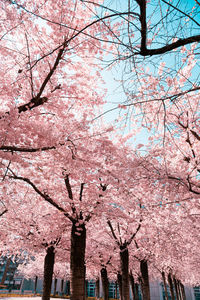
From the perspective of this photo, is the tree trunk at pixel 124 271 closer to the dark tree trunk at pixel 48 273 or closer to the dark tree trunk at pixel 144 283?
the dark tree trunk at pixel 144 283

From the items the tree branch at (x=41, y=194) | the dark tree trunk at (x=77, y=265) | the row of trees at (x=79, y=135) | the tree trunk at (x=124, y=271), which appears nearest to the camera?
the row of trees at (x=79, y=135)

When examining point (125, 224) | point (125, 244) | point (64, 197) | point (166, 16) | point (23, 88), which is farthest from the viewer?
point (125, 224)

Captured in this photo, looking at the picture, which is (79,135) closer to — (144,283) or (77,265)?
(77,265)

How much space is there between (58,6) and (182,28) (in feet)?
14.3

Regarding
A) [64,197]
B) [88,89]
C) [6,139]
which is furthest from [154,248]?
[6,139]

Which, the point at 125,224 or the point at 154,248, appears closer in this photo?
the point at 125,224

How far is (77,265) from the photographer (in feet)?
24.0

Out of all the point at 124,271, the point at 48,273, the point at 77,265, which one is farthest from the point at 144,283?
the point at 77,265

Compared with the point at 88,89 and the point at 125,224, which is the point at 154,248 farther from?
the point at 88,89

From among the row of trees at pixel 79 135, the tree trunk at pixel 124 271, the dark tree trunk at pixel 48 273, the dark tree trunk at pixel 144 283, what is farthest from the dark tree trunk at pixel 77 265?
the dark tree trunk at pixel 144 283

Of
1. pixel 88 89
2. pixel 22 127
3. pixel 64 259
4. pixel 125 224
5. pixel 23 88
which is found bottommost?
pixel 64 259

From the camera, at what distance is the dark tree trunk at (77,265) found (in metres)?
6.89

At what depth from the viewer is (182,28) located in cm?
238

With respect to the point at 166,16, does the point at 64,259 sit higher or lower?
lower
